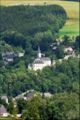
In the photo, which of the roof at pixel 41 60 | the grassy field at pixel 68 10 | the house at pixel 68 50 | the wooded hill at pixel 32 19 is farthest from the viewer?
the wooded hill at pixel 32 19

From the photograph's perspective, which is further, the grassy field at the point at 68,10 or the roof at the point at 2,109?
the grassy field at the point at 68,10

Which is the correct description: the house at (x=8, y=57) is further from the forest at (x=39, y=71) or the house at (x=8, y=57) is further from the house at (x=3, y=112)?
the house at (x=3, y=112)

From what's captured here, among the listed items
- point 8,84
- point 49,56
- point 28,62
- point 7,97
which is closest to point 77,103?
point 7,97

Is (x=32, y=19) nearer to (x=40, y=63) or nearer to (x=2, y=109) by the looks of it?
(x=40, y=63)

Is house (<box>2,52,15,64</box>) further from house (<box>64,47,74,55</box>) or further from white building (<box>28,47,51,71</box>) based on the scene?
house (<box>64,47,74,55</box>)

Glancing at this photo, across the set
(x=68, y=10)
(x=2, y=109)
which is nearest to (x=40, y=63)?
(x=68, y=10)

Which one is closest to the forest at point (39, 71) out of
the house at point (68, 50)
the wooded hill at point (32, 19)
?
the wooded hill at point (32, 19)

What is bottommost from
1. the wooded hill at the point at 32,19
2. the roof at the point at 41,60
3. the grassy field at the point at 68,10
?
the wooded hill at the point at 32,19

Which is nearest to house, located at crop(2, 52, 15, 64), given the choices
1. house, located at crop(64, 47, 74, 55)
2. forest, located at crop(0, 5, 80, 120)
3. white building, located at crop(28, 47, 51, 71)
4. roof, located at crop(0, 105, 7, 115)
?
forest, located at crop(0, 5, 80, 120)
